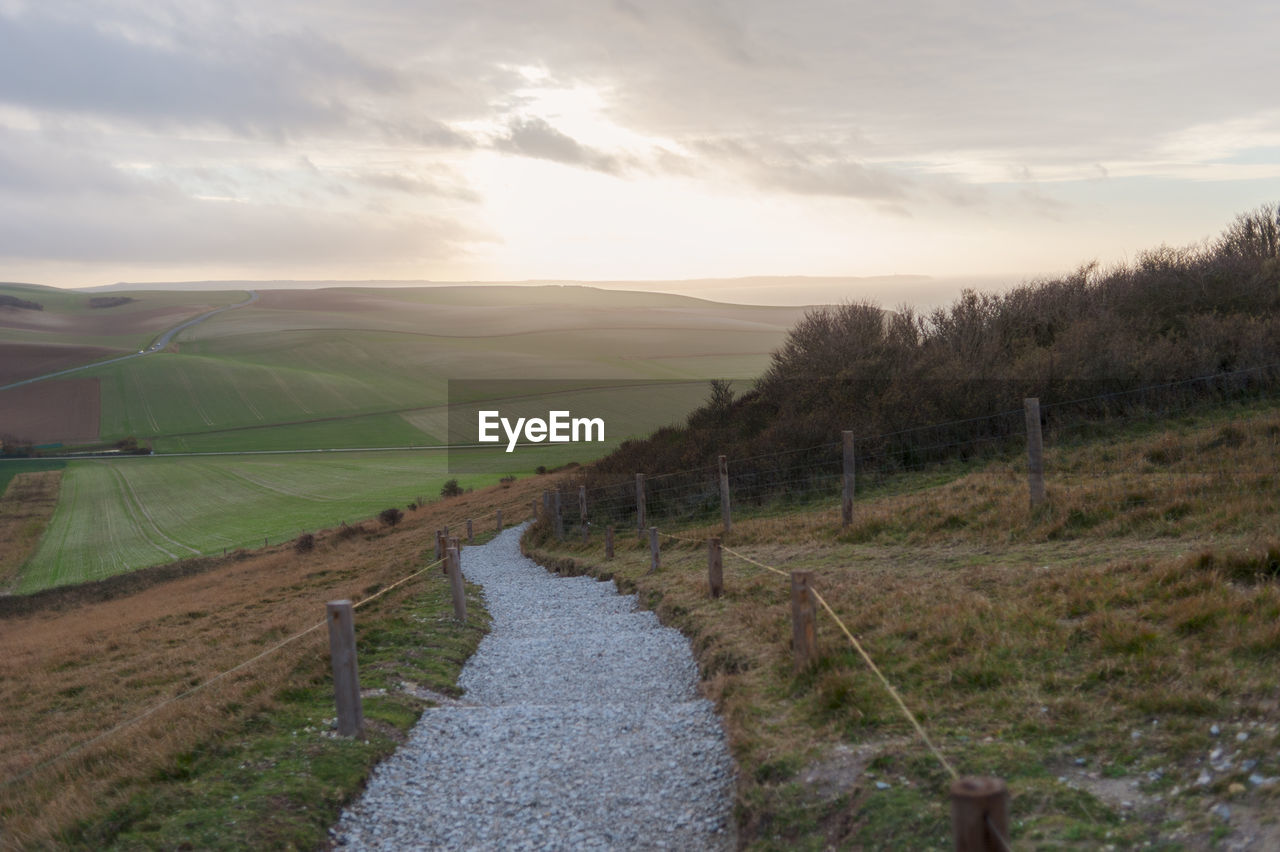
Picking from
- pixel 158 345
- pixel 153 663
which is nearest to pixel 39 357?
pixel 158 345

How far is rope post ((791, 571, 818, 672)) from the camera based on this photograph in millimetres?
8047

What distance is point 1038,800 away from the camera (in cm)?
513

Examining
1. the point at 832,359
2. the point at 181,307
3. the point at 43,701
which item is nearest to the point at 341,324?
the point at 181,307

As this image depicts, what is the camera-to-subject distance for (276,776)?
6.97 meters

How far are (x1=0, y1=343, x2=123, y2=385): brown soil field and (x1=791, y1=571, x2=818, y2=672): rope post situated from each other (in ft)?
379

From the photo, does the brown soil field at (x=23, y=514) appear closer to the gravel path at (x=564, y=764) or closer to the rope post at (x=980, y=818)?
the gravel path at (x=564, y=764)

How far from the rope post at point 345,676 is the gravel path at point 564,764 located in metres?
0.50

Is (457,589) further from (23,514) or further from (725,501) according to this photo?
(23,514)

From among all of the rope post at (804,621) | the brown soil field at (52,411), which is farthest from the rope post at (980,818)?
the brown soil field at (52,411)

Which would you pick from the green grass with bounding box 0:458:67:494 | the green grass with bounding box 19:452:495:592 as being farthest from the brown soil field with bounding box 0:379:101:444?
the green grass with bounding box 19:452:495:592

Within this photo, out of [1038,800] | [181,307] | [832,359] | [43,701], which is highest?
[181,307]

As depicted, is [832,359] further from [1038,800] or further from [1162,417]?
[1038,800]

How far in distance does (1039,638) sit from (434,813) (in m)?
5.01

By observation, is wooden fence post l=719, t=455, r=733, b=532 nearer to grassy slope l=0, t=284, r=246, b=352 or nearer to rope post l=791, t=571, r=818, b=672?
rope post l=791, t=571, r=818, b=672
